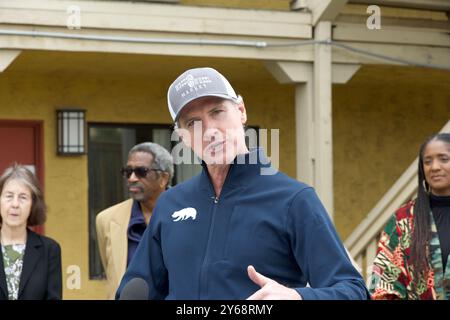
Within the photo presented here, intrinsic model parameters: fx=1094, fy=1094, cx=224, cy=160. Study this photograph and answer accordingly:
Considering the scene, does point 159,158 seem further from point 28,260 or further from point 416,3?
point 416,3

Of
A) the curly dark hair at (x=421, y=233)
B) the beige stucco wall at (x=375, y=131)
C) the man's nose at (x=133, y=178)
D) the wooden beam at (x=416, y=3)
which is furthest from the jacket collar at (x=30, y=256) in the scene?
the beige stucco wall at (x=375, y=131)

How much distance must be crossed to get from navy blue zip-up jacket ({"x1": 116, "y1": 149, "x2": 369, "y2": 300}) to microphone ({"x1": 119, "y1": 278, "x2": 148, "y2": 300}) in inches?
6.7

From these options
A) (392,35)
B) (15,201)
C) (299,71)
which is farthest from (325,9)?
(15,201)

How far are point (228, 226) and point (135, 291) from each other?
341 mm

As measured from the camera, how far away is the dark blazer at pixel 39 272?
601 cm

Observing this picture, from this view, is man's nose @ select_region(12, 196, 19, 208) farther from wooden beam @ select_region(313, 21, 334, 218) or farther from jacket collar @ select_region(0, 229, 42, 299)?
wooden beam @ select_region(313, 21, 334, 218)

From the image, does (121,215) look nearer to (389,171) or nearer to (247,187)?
(247,187)

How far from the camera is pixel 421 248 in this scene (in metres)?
5.80

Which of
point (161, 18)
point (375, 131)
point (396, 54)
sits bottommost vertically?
point (375, 131)

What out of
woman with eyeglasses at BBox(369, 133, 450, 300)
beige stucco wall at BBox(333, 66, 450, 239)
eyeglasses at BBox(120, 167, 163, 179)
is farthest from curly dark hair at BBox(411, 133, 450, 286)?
beige stucco wall at BBox(333, 66, 450, 239)

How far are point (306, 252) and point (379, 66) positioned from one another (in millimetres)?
8058

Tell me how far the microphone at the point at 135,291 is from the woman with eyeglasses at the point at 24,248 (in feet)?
10.7

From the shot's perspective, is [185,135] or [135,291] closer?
[135,291]
